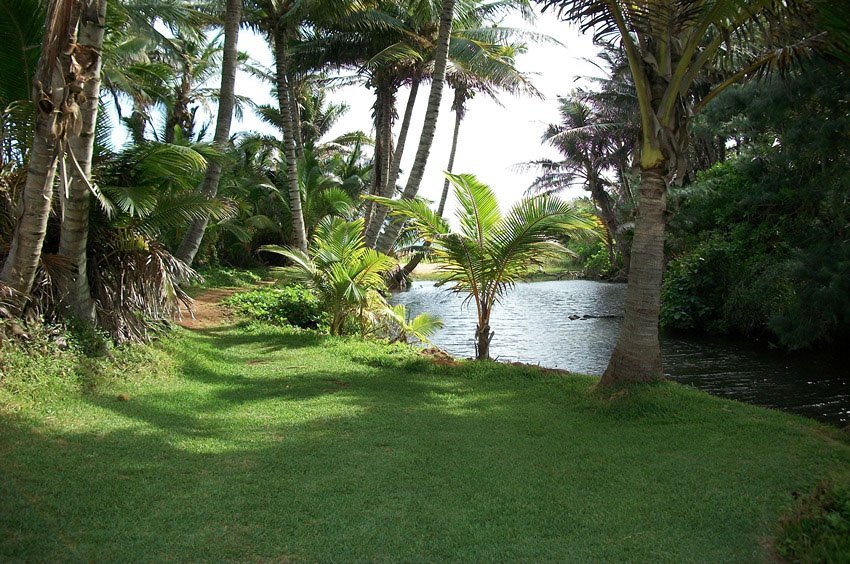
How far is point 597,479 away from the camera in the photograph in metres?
4.54

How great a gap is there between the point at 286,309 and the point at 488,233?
18.3 feet

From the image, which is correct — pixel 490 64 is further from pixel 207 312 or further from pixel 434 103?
pixel 207 312

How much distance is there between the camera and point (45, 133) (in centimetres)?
563

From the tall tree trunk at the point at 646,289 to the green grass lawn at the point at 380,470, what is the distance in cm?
34

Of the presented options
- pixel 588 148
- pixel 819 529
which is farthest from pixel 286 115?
pixel 588 148

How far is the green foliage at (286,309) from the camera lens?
1257cm

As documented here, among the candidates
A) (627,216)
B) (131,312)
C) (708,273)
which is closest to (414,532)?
(131,312)

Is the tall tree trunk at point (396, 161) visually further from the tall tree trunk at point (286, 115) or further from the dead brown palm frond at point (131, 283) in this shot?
the dead brown palm frond at point (131, 283)

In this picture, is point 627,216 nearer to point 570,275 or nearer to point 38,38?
point 570,275

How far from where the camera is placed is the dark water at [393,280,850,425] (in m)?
10.1

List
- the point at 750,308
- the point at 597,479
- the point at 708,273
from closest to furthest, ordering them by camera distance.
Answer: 1. the point at 597,479
2. the point at 750,308
3. the point at 708,273

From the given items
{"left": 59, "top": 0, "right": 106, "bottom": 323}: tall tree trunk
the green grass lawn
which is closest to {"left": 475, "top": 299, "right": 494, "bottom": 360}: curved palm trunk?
the green grass lawn

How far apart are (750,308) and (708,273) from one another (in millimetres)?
2319

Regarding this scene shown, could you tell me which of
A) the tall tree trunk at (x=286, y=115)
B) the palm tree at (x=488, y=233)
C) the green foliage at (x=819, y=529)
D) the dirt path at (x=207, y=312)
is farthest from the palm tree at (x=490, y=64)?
the green foliage at (x=819, y=529)
